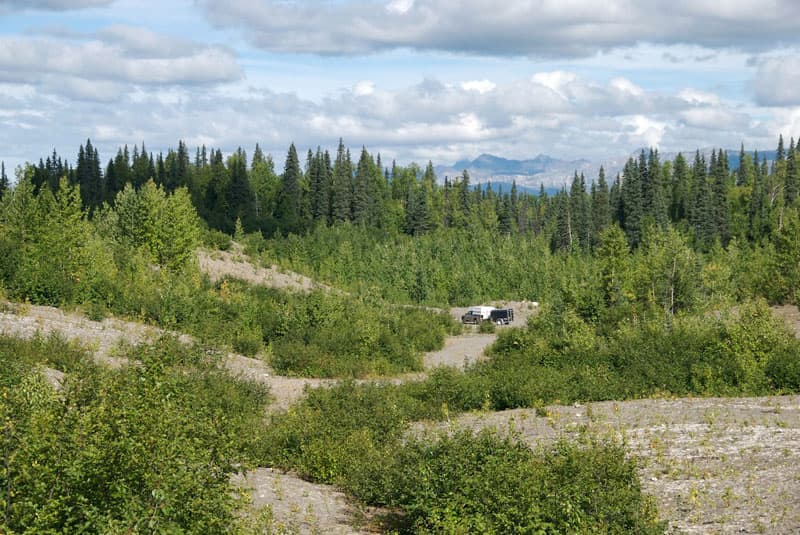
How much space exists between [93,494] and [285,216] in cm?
10499

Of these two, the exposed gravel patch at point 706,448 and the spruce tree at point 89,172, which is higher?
the spruce tree at point 89,172

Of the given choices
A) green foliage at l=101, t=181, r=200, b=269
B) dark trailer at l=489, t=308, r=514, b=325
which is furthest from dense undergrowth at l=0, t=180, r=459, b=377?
dark trailer at l=489, t=308, r=514, b=325

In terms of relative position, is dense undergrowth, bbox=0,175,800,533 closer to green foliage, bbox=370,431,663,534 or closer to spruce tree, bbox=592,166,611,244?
green foliage, bbox=370,431,663,534

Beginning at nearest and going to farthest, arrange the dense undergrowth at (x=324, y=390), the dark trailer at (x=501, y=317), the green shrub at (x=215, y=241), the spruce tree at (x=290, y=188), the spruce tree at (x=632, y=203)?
the dense undergrowth at (x=324, y=390) → the dark trailer at (x=501, y=317) → the green shrub at (x=215, y=241) → the spruce tree at (x=632, y=203) → the spruce tree at (x=290, y=188)

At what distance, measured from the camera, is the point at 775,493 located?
15586mm

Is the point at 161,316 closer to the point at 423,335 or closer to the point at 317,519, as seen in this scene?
the point at 423,335

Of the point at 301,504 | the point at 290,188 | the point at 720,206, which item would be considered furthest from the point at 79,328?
the point at 720,206

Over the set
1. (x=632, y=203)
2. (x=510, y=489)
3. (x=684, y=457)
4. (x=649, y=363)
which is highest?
(x=632, y=203)

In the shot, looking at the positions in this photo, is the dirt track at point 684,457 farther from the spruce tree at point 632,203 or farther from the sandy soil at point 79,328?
the spruce tree at point 632,203

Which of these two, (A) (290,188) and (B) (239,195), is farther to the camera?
(A) (290,188)

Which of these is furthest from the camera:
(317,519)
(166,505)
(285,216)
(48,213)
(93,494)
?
(285,216)

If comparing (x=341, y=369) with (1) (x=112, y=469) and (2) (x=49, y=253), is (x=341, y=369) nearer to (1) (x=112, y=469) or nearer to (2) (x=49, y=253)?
(2) (x=49, y=253)

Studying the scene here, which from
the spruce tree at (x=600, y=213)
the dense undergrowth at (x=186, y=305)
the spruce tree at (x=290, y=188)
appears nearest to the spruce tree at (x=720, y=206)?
the spruce tree at (x=600, y=213)

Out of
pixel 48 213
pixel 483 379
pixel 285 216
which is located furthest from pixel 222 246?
pixel 483 379
